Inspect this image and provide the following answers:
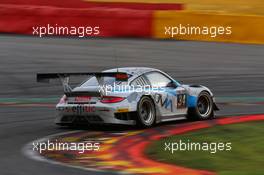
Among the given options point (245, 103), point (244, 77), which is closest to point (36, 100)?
point (245, 103)

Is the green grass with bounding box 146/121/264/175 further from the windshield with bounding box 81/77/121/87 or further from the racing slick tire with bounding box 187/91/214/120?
the windshield with bounding box 81/77/121/87

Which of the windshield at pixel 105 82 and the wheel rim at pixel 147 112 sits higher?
the windshield at pixel 105 82

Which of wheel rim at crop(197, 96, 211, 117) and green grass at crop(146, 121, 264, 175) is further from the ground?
wheel rim at crop(197, 96, 211, 117)

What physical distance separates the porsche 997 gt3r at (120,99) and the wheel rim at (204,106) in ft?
2.10

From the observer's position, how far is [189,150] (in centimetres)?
1005

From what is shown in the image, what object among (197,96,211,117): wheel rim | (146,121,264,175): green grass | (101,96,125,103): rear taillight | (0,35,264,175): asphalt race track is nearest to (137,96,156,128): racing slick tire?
(101,96,125,103): rear taillight

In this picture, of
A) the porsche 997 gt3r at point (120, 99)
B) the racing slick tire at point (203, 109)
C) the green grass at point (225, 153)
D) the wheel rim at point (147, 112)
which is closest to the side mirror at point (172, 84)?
the porsche 997 gt3r at point (120, 99)

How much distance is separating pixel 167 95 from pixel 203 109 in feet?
3.97

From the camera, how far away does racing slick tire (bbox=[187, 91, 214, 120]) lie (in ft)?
45.1

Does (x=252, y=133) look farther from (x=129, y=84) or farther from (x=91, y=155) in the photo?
(x=91, y=155)

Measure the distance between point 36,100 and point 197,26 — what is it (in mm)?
7463

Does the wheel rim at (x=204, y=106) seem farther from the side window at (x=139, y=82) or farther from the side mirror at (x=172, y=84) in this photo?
the side window at (x=139, y=82)

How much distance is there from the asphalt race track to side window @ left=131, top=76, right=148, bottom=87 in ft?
7.34

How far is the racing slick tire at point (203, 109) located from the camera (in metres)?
13.7
